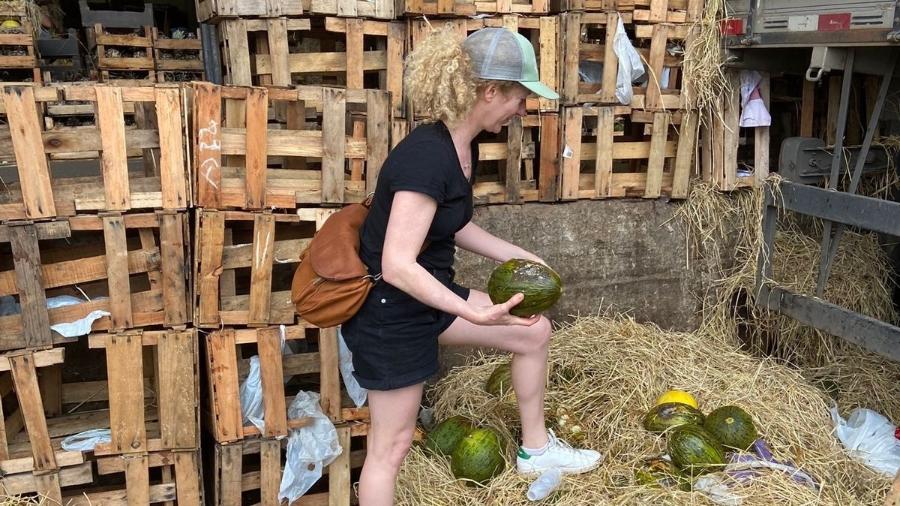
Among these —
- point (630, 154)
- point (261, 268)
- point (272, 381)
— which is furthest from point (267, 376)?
point (630, 154)

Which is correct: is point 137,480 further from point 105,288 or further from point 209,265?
point 209,265

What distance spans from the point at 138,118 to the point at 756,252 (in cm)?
405

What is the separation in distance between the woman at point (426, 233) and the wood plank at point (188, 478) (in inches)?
42.0

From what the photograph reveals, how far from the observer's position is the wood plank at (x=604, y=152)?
5.02 metres

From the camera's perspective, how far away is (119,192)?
135 inches

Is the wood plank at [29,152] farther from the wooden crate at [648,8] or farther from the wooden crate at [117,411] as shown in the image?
the wooden crate at [648,8]

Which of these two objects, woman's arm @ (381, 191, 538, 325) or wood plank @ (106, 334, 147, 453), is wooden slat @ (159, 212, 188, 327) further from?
woman's arm @ (381, 191, 538, 325)

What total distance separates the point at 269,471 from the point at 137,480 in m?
0.62

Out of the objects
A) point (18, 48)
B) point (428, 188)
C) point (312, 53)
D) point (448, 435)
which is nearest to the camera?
point (428, 188)

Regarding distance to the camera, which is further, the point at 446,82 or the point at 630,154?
the point at 630,154

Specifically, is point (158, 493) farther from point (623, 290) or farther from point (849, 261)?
point (849, 261)

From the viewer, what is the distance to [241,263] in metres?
3.70

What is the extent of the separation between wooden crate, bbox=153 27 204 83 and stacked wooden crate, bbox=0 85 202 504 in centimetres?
637

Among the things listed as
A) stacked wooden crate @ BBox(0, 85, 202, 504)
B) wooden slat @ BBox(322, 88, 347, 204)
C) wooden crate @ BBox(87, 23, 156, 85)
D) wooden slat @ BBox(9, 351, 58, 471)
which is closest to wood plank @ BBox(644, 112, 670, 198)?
wooden slat @ BBox(322, 88, 347, 204)
